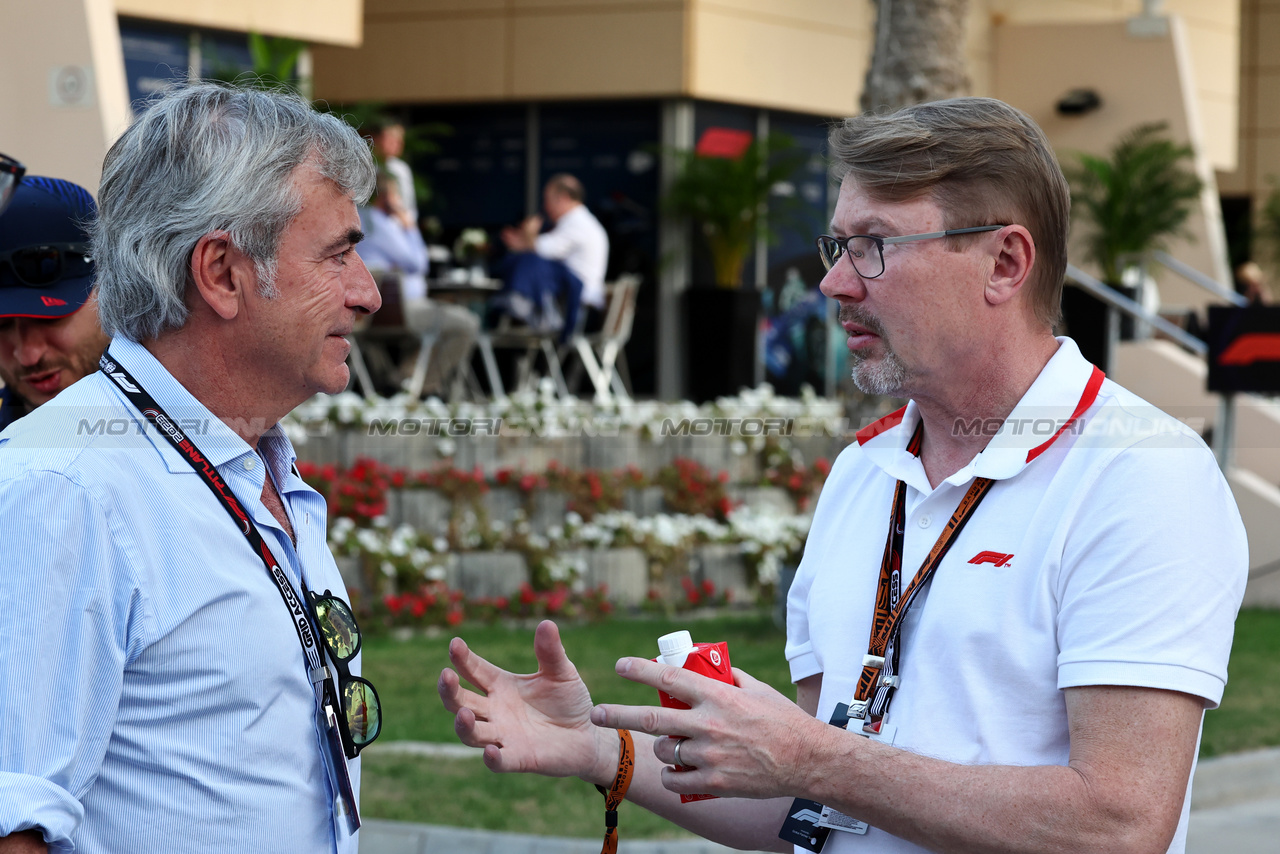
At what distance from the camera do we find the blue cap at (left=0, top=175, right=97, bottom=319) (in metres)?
2.69

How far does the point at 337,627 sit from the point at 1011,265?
123cm

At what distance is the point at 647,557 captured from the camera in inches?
355

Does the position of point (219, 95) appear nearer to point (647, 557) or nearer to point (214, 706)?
point (214, 706)

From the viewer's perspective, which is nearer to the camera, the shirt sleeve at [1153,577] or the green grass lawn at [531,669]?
the shirt sleeve at [1153,577]

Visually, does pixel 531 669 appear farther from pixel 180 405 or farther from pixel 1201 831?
pixel 180 405

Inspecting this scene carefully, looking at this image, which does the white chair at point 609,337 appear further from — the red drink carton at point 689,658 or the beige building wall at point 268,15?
the red drink carton at point 689,658

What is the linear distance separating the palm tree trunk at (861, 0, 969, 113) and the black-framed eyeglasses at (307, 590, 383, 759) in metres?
6.58

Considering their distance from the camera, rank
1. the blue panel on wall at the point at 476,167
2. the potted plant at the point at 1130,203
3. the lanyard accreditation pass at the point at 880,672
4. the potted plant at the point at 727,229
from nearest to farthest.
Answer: the lanyard accreditation pass at the point at 880,672
the potted plant at the point at 727,229
the blue panel on wall at the point at 476,167
the potted plant at the point at 1130,203

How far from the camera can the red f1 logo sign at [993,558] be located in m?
2.06

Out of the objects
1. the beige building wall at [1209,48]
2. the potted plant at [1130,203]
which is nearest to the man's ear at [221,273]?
the potted plant at [1130,203]

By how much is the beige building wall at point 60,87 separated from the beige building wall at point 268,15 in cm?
215

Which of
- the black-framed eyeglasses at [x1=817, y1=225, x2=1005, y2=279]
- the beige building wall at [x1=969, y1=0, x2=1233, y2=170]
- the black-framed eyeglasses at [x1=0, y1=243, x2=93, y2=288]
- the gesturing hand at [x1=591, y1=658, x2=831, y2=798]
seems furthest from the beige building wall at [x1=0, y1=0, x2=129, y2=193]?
the beige building wall at [x1=969, y1=0, x2=1233, y2=170]

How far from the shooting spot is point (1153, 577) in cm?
190

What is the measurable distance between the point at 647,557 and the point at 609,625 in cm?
68
